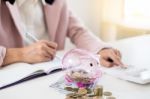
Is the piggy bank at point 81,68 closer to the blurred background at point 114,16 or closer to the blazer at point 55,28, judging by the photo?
the blazer at point 55,28

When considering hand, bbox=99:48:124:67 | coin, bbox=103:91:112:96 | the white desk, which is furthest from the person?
coin, bbox=103:91:112:96

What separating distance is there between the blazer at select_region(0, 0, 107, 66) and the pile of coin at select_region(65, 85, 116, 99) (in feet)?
1.13

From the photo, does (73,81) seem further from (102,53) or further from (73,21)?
(73,21)

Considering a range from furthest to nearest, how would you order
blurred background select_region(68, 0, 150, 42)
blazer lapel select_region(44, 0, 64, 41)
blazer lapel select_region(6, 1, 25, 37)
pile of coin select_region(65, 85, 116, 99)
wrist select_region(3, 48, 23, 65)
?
blurred background select_region(68, 0, 150, 42), blazer lapel select_region(44, 0, 64, 41), blazer lapel select_region(6, 1, 25, 37), wrist select_region(3, 48, 23, 65), pile of coin select_region(65, 85, 116, 99)

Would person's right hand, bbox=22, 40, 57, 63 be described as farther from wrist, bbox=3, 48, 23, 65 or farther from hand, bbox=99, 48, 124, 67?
hand, bbox=99, 48, 124, 67

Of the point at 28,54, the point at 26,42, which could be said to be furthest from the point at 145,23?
the point at 28,54

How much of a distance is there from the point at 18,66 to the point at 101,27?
5.30 ft

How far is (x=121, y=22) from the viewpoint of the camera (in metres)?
2.35

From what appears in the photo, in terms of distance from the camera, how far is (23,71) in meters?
0.95

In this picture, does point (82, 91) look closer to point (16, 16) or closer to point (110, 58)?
point (110, 58)

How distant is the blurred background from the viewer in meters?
2.28

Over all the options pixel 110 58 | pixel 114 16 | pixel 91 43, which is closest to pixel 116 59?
pixel 110 58

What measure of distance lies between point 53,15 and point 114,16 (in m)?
1.08

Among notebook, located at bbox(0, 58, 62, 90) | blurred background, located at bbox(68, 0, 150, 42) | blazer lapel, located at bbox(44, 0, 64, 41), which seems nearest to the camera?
notebook, located at bbox(0, 58, 62, 90)
